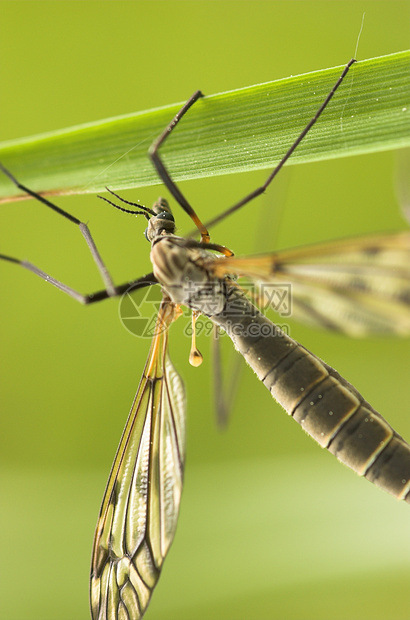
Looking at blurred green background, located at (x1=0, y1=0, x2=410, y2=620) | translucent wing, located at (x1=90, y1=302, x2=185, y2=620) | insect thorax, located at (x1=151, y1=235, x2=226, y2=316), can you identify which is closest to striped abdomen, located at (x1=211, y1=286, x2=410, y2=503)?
insect thorax, located at (x1=151, y1=235, x2=226, y2=316)

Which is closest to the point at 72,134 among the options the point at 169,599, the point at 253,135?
the point at 253,135

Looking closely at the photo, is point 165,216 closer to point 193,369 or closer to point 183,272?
point 183,272

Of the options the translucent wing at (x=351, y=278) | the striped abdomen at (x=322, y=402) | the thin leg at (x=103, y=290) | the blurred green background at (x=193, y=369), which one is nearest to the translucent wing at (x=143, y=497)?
the thin leg at (x=103, y=290)

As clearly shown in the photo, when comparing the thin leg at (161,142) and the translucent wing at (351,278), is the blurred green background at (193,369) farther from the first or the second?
the translucent wing at (351,278)

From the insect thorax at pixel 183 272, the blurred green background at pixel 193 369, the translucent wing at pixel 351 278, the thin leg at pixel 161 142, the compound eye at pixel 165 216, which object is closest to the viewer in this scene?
the translucent wing at pixel 351 278

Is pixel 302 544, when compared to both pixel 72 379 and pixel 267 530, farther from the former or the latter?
pixel 72 379

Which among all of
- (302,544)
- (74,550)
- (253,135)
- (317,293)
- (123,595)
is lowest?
(123,595)

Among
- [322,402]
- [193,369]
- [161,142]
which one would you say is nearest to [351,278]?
[322,402]
